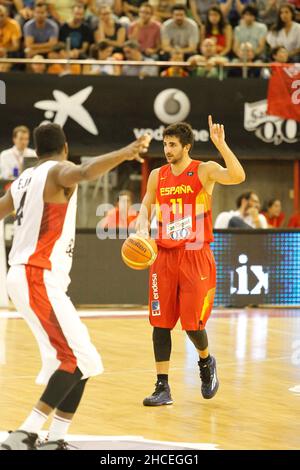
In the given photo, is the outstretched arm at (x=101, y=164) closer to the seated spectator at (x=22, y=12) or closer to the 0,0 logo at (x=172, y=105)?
the 0,0 logo at (x=172, y=105)

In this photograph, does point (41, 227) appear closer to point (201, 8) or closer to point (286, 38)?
point (286, 38)

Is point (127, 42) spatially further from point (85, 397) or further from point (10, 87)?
point (85, 397)

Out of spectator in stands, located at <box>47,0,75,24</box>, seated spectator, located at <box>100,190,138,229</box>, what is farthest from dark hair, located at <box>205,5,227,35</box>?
seated spectator, located at <box>100,190,138,229</box>

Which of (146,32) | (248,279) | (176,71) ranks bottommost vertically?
(248,279)

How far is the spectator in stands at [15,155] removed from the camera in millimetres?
16453

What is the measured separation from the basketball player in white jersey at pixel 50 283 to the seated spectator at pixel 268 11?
1340 centimetres

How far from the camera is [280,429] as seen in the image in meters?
7.64

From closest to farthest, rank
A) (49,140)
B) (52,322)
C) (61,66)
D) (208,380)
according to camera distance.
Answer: (52,322)
(49,140)
(208,380)
(61,66)

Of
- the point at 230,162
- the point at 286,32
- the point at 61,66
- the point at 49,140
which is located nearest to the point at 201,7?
the point at 286,32

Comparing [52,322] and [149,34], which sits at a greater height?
[149,34]

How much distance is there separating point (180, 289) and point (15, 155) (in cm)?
844

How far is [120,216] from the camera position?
661 inches

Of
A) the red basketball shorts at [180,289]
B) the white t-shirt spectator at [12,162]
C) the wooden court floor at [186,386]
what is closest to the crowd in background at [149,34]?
the white t-shirt spectator at [12,162]

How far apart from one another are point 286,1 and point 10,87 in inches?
222
